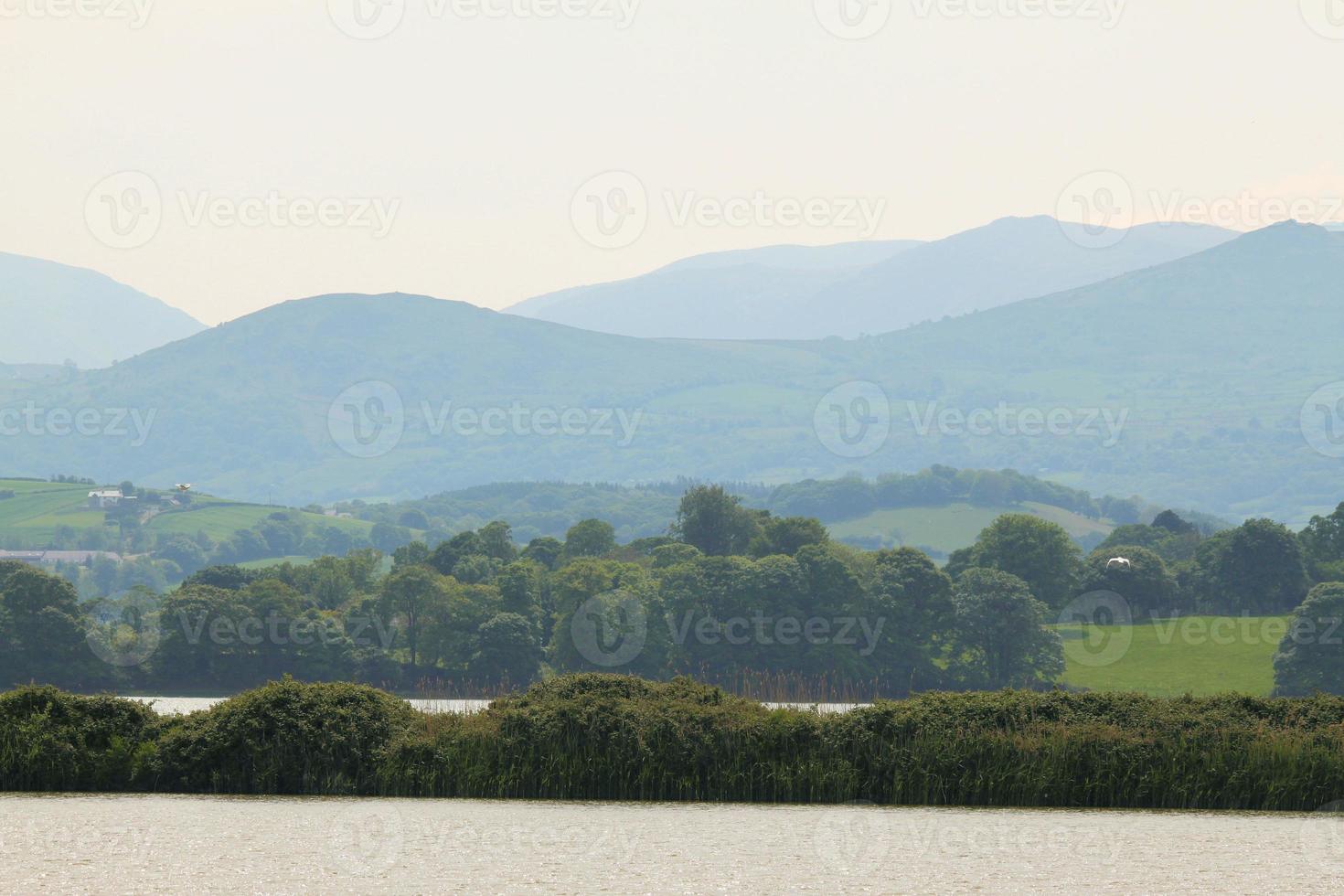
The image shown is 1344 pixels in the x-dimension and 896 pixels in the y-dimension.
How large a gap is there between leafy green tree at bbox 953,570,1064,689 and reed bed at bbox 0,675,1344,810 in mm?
101418

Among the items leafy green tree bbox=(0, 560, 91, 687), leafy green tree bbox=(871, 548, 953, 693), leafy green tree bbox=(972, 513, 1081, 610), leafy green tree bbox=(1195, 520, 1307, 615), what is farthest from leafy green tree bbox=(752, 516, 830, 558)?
leafy green tree bbox=(0, 560, 91, 687)

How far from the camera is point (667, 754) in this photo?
1556 inches

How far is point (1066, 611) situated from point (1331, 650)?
38.0 meters

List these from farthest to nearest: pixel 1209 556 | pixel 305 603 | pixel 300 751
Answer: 1. pixel 1209 556
2. pixel 305 603
3. pixel 300 751

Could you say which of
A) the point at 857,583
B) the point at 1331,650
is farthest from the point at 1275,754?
the point at 857,583

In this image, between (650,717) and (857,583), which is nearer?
(650,717)

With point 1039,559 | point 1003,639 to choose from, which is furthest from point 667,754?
point 1039,559

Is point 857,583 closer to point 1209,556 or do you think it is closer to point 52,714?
point 1209,556

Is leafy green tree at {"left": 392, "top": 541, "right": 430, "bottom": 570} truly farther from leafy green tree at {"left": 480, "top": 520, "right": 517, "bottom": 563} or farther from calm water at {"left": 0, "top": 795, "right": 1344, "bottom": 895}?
calm water at {"left": 0, "top": 795, "right": 1344, "bottom": 895}

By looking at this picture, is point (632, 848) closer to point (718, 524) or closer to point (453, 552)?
point (453, 552)

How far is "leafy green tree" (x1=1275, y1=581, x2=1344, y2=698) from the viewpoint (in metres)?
126

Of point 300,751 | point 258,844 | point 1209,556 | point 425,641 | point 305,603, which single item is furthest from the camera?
point 1209,556

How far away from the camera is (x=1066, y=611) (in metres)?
163

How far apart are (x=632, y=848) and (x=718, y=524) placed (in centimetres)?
14563
